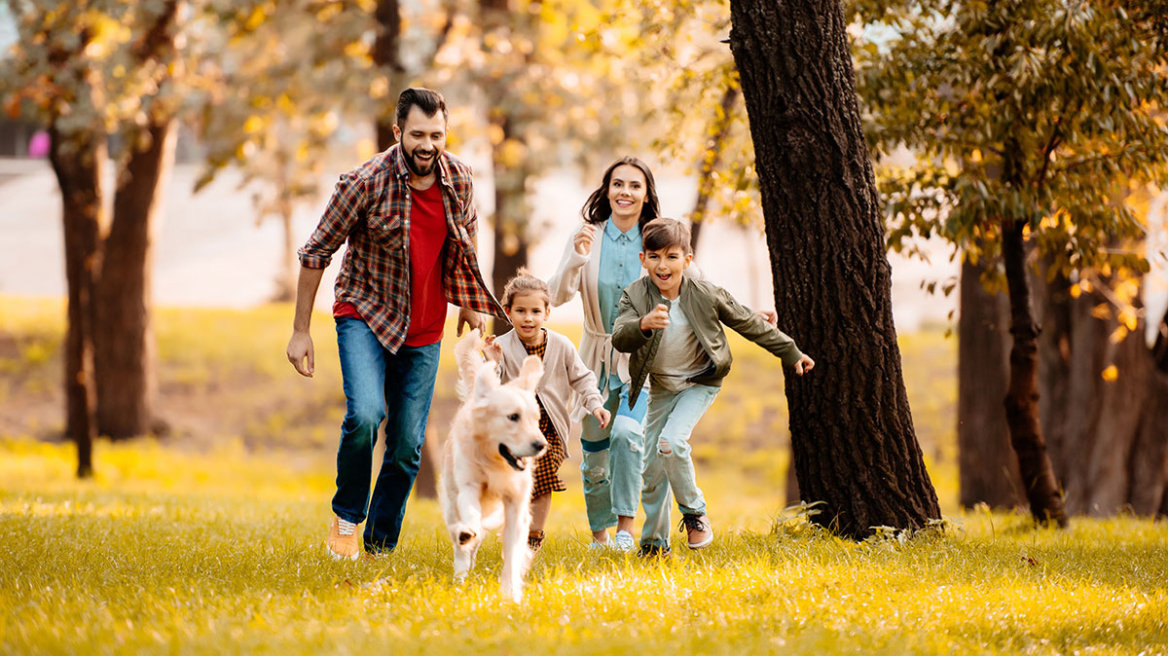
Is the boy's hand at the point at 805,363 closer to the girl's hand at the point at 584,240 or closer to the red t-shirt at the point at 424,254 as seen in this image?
the girl's hand at the point at 584,240

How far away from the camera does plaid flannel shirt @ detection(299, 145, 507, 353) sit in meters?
5.29

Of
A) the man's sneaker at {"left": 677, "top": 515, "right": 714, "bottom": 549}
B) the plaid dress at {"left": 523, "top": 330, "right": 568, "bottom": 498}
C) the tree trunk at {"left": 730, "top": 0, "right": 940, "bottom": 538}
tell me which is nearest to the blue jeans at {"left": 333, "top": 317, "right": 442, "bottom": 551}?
the plaid dress at {"left": 523, "top": 330, "right": 568, "bottom": 498}

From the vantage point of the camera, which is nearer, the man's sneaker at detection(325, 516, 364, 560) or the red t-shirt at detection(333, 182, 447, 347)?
the man's sneaker at detection(325, 516, 364, 560)

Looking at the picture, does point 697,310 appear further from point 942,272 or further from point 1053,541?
point 942,272

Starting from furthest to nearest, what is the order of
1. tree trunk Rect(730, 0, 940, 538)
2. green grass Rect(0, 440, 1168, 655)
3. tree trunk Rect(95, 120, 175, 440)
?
1. tree trunk Rect(95, 120, 175, 440)
2. tree trunk Rect(730, 0, 940, 538)
3. green grass Rect(0, 440, 1168, 655)

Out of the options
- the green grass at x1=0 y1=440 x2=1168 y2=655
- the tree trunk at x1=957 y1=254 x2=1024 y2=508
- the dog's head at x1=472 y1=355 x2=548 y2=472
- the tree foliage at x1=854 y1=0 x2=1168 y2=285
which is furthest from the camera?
the tree trunk at x1=957 y1=254 x2=1024 y2=508

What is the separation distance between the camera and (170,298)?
3059cm

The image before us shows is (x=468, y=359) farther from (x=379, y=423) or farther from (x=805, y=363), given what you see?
(x=805, y=363)

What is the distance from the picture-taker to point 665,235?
5387mm

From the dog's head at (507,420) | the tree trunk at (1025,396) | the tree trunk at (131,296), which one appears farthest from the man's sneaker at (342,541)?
the tree trunk at (131,296)

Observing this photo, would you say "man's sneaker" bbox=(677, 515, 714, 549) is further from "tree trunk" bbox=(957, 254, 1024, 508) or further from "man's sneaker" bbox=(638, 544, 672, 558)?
"tree trunk" bbox=(957, 254, 1024, 508)

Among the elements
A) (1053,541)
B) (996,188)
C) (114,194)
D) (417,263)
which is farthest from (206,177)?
(1053,541)

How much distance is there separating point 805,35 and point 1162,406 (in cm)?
812

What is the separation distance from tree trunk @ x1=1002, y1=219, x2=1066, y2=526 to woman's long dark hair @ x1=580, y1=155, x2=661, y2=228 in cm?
301
